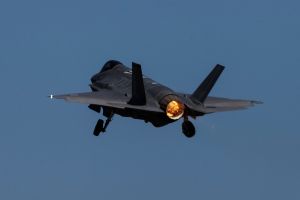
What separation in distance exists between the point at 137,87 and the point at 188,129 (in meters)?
4.26

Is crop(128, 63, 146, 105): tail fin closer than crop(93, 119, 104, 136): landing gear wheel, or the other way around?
crop(128, 63, 146, 105): tail fin

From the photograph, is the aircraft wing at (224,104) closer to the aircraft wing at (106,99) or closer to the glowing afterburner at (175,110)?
the glowing afterburner at (175,110)

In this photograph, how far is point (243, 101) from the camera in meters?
78.8

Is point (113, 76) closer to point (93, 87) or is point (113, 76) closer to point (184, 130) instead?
point (93, 87)

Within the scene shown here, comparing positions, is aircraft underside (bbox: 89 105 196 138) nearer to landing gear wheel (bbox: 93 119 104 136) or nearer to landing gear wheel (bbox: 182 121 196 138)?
landing gear wheel (bbox: 182 121 196 138)

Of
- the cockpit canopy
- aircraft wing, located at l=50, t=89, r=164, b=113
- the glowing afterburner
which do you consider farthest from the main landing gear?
the cockpit canopy

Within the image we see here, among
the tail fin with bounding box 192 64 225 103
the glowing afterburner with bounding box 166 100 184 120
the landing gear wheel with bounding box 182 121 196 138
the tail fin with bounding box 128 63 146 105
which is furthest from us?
the tail fin with bounding box 192 64 225 103

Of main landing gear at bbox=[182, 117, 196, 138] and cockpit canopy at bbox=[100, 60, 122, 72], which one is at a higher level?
cockpit canopy at bbox=[100, 60, 122, 72]

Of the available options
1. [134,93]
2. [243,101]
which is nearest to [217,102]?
[243,101]

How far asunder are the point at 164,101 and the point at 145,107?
53.7 inches

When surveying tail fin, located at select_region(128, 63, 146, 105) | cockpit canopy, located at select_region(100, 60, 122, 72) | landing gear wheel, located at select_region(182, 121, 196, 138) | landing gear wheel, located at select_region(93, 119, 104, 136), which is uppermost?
tail fin, located at select_region(128, 63, 146, 105)

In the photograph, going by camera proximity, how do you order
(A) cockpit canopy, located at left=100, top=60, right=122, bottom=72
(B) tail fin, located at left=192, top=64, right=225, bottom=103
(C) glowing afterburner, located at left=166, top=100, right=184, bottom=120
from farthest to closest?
(A) cockpit canopy, located at left=100, top=60, right=122, bottom=72 < (B) tail fin, located at left=192, top=64, right=225, bottom=103 < (C) glowing afterburner, located at left=166, top=100, right=184, bottom=120

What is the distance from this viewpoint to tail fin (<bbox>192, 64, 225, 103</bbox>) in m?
73.9

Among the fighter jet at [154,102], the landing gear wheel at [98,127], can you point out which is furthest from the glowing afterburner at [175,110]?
the landing gear wheel at [98,127]
